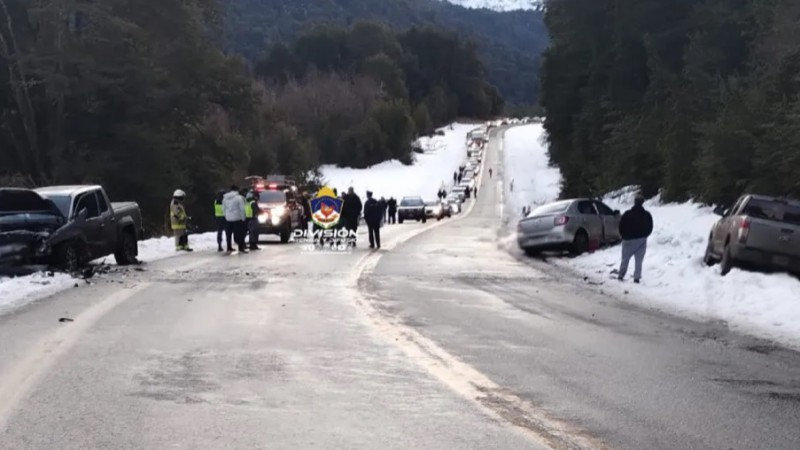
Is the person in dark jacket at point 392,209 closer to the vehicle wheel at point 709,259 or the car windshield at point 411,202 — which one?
the car windshield at point 411,202

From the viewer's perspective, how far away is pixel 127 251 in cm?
2184

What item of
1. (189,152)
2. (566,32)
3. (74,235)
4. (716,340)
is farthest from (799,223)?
(566,32)

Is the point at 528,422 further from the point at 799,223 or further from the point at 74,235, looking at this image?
the point at 74,235

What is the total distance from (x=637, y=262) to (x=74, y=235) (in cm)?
1081

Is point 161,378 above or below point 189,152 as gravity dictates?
below

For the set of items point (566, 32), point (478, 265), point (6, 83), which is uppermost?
point (566, 32)

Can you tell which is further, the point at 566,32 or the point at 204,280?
the point at 566,32

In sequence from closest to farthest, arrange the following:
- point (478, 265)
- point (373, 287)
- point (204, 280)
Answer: point (373, 287), point (204, 280), point (478, 265)

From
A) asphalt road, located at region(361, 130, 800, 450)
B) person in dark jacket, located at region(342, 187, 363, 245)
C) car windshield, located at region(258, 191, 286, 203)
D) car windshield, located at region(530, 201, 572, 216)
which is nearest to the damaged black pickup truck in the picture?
asphalt road, located at region(361, 130, 800, 450)

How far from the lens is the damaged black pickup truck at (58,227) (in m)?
17.8

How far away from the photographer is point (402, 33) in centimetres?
16950

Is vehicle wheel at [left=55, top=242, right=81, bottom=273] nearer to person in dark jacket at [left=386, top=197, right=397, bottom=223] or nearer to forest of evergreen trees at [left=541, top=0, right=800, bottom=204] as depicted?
forest of evergreen trees at [left=541, top=0, right=800, bottom=204]

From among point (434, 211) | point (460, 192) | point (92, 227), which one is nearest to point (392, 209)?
point (434, 211)

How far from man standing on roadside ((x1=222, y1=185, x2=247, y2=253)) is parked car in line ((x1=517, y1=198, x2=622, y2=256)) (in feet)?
24.4
